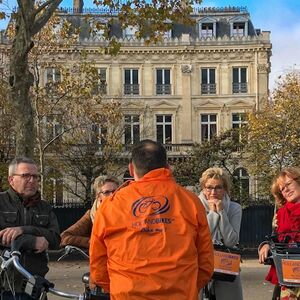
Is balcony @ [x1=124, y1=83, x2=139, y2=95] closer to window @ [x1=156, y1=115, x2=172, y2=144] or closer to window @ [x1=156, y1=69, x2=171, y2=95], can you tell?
window @ [x1=156, y1=69, x2=171, y2=95]

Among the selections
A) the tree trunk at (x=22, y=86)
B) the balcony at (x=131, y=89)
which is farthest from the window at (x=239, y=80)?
the tree trunk at (x=22, y=86)

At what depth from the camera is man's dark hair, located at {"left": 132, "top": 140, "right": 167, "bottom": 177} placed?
3398 millimetres

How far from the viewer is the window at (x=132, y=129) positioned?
3931 centimetres

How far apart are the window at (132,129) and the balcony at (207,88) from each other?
615 cm

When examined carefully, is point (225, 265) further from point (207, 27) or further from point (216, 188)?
point (207, 27)

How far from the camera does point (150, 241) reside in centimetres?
322

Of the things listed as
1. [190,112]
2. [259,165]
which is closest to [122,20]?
[259,165]

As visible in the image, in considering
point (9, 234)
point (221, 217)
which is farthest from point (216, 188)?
point (9, 234)

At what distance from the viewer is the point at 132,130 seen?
40781 millimetres

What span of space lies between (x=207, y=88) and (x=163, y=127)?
4827 mm

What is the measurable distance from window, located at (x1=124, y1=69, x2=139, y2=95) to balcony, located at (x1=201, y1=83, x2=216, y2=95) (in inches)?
214

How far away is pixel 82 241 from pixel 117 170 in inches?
1159

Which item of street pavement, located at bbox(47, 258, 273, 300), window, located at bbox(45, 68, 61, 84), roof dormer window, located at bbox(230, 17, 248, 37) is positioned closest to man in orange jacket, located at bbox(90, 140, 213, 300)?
street pavement, located at bbox(47, 258, 273, 300)

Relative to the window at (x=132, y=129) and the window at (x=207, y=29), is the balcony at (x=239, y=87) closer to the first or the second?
the window at (x=207, y=29)
